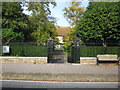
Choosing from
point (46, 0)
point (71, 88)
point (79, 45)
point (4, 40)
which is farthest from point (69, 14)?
point (71, 88)

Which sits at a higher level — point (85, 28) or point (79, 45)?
point (85, 28)

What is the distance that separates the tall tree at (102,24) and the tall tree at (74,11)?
6.53 meters

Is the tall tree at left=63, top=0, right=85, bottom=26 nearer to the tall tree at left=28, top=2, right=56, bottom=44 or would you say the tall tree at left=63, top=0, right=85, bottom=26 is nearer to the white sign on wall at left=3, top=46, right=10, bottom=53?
the tall tree at left=28, top=2, right=56, bottom=44

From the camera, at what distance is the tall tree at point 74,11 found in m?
25.8

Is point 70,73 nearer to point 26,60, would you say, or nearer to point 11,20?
point 26,60

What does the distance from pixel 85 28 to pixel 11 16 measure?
9276 mm

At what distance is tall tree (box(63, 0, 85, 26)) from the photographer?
25.8 metres

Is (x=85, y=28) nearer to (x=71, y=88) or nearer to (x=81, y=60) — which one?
(x=81, y=60)

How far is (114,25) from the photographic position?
17.0m

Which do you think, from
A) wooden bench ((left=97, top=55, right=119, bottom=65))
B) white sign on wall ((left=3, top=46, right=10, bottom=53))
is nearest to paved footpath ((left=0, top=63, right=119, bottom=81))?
wooden bench ((left=97, top=55, right=119, bottom=65))

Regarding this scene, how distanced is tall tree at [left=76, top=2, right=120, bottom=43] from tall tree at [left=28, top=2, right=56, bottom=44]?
4429 mm

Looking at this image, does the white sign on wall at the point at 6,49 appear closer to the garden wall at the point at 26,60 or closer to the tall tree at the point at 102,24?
the garden wall at the point at 26,60

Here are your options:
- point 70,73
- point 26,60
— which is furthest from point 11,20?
point 70,73

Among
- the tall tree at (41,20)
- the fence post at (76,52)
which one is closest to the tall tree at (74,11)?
the tall tree at (41,20)
